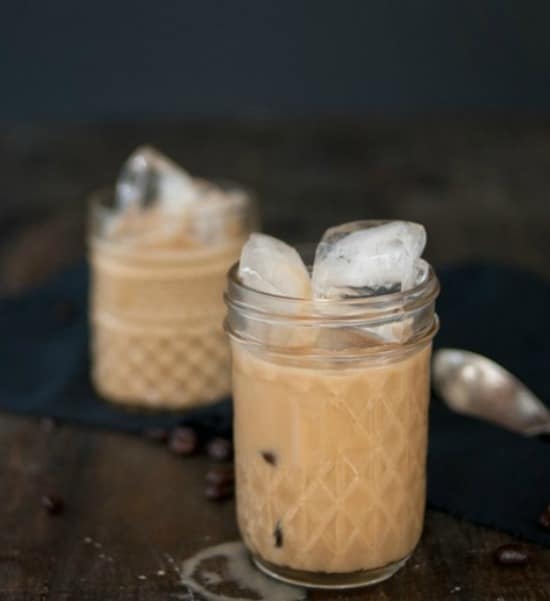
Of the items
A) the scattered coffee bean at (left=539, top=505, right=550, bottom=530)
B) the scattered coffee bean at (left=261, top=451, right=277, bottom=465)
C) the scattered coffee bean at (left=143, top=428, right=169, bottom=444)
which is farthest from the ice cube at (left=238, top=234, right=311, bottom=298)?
the scattered coffee bean at (left=143, top=428, right=169, bottom=444)

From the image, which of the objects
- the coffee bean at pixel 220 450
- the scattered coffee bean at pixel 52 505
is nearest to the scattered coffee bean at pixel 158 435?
the coffee bean at pixel 220 450

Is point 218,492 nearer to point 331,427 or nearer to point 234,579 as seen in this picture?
point 234,579

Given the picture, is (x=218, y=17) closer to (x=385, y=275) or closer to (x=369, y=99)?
(x=369, y=99)

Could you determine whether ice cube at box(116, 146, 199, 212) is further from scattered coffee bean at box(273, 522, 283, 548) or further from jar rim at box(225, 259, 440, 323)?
scattered coffee bean at box(273, 522, 283, 548)

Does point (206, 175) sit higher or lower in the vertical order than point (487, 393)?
lower

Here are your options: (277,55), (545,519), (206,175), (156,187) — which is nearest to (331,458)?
(545,519)
